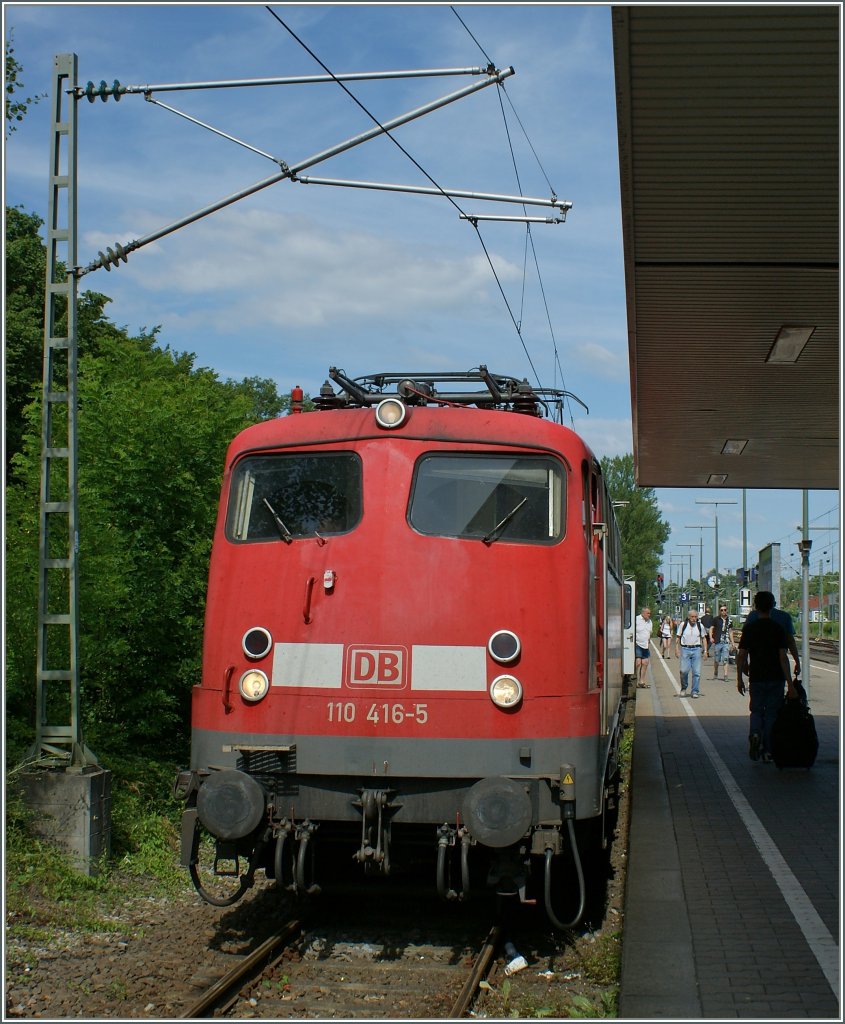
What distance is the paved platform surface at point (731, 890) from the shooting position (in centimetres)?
577

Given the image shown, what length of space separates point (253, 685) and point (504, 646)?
4.91 ft

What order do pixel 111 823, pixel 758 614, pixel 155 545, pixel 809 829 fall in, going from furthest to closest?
pixel 758 614 → pixel 155 545 → pixel 809 829 → pixel 111 823

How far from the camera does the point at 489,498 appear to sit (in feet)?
23.3

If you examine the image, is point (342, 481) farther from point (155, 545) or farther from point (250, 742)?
point (155, 545)

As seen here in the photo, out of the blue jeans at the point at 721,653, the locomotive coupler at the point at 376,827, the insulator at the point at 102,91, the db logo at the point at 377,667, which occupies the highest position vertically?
the insulator at the point at 102,91

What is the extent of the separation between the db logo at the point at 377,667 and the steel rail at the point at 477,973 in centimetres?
161

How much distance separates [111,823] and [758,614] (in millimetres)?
7745

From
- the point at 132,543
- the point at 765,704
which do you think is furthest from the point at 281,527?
the point at 765,704

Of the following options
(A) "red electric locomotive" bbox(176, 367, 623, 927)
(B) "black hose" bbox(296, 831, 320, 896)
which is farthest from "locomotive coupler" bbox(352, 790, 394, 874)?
(B) "black hose" bbox(296, 831, 320, 896)

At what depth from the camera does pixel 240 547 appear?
7332 mm

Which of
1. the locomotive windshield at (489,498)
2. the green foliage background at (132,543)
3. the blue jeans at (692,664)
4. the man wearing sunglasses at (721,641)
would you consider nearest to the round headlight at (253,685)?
the locomotive windshield at (489,498)

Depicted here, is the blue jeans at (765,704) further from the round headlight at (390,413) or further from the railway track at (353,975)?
the round headlight at (390,413)

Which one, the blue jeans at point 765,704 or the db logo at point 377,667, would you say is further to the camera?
the blue jeans at point 765,704

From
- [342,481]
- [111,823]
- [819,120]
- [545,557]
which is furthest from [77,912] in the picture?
[819,120]
